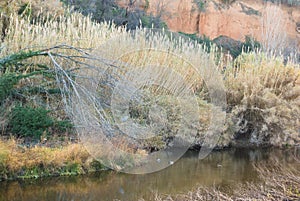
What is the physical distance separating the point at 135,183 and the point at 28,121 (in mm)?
2526

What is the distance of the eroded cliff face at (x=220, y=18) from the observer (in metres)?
24.3

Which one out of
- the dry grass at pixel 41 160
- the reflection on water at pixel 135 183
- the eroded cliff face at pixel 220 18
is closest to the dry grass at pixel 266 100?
the reflection on water at pixel 135 183

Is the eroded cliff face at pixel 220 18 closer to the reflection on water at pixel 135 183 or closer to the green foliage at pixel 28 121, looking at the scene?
the reflection on water at pixel 135 183

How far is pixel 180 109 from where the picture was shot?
9367mm

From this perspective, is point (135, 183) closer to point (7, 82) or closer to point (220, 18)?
point (7, 82)

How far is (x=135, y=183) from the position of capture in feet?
23.7

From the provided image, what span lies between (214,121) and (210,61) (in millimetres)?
2146

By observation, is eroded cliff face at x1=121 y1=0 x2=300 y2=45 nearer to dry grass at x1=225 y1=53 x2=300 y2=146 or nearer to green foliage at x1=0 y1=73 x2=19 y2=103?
dry grass at x1=225 y1=53 x2=300 y2=146

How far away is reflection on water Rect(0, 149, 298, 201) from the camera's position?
647 cm

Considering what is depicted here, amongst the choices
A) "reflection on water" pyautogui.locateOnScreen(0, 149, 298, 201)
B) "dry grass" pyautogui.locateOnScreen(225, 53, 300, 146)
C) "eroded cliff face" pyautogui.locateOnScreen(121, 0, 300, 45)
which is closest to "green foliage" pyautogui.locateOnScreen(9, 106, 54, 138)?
"reflection on water" pyautogui.locateOnScreen(0, 149, 298, 201)

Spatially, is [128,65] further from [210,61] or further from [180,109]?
[210,61]

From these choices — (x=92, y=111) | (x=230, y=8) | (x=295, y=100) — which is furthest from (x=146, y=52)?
(x=230, y=8)

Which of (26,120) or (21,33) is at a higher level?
(21,33)

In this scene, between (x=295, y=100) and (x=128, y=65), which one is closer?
(x=128, y=65)
